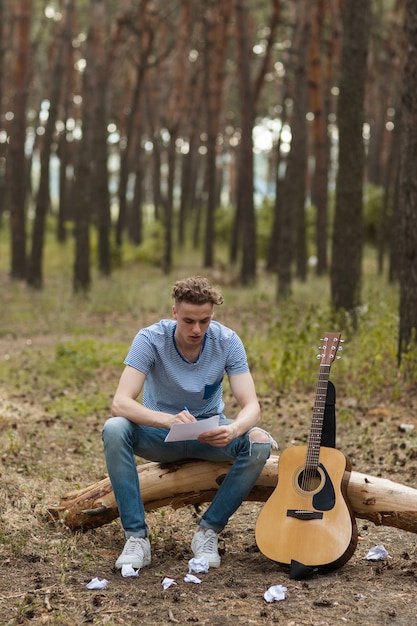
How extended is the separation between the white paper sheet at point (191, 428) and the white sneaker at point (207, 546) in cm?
60

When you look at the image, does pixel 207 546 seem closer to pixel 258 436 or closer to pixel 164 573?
pixel 164 573

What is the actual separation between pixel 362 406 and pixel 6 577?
4886 mm

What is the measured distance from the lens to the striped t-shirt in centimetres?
500

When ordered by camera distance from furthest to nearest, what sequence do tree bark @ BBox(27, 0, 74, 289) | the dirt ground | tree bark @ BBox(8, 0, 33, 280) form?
1. tree bark @ BBox(8, 0, 33, 280)
2. tree bark @ BBox(27, 0, 74, 289)
3. the dirt ground

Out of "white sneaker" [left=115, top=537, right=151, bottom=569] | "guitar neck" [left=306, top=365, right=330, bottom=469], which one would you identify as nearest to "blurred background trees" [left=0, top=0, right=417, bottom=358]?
"guitar neck" [left=306, top=365, right=330, bottom=469]

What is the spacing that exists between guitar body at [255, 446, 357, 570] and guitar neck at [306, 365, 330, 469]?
0.18 ft

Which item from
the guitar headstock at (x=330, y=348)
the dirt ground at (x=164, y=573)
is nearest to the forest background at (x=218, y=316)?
the dirt ground at (x=164, y=573)

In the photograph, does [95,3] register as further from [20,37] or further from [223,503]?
[223,503]

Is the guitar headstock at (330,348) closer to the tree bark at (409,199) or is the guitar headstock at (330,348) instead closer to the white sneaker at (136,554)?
the white sneaker at (136,554)

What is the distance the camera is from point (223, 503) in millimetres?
4992

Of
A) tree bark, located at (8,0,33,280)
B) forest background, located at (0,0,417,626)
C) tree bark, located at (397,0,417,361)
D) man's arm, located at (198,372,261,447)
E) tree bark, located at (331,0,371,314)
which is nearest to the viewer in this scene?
forest background, located at (0,0,417,626)

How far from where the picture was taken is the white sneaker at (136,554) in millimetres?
4754

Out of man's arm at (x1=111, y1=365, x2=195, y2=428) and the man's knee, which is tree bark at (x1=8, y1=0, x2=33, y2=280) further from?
the man's knee

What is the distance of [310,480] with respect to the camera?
16.3 ft
